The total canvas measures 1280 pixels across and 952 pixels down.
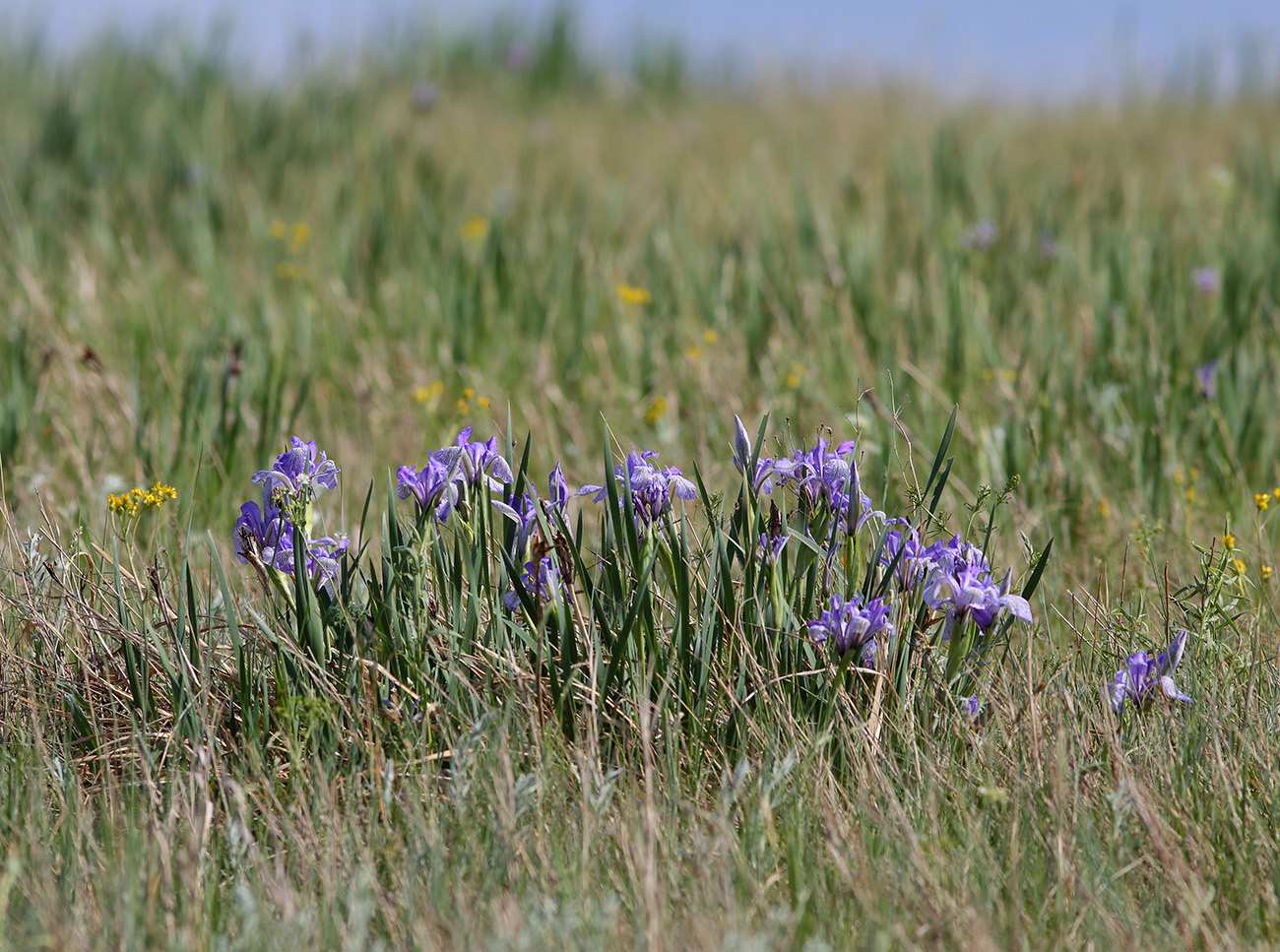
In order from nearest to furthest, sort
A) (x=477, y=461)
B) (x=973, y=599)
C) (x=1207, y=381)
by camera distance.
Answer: (x=973, y=599) → (x=477, y=461) → (x=1207, y=381)

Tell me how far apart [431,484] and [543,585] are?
232mm

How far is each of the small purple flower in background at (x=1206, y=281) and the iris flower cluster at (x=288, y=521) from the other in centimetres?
330

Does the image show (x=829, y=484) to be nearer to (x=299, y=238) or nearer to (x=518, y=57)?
(x=299, y=238)

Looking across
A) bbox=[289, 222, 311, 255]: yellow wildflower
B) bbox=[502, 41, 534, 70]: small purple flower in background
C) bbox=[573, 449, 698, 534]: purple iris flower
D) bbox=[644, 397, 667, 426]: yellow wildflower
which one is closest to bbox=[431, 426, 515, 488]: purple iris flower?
bbox=[573, 449, 698, 534]: purple iris flower

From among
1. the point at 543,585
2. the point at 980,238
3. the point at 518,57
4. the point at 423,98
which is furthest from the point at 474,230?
the point at 518,57

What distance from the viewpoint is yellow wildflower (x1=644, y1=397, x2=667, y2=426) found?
3251mm

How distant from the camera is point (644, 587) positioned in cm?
167

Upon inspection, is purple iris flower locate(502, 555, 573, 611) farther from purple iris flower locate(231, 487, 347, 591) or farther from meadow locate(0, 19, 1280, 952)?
purple iris flower locate(231, 487, 347, 591)

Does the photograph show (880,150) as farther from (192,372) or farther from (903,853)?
(903,853)

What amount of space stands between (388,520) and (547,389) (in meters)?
1.61

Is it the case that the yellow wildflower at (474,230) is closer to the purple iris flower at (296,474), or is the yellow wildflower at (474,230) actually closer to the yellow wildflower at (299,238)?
the yellow wildflower at (299,238)

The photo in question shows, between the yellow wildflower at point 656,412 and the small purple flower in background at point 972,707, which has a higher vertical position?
the yellow wildflower at point 656,412

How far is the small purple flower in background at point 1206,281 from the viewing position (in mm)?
3994

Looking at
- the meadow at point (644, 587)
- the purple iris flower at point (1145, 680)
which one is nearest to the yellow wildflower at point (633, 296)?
the meadow at point (644, 587)
